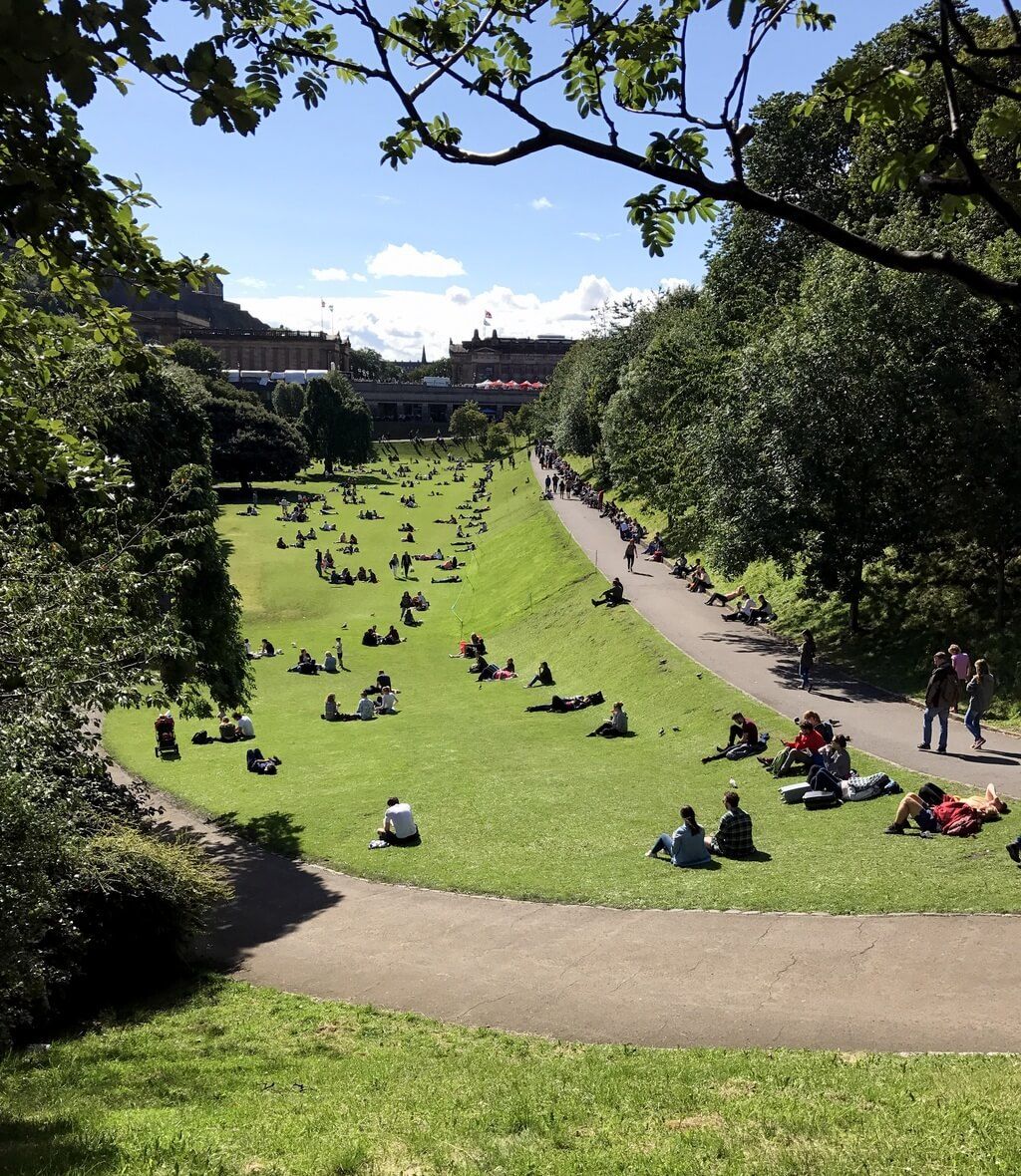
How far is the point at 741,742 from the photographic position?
779 inches

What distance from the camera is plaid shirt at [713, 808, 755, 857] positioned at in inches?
556

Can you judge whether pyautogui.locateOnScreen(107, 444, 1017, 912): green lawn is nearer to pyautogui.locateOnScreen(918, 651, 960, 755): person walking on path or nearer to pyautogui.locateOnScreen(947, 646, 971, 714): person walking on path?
pyautogui.locateOnScreen(918, 651, 960, 755): person walking on path

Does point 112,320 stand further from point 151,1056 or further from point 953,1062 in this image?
point 953,1062

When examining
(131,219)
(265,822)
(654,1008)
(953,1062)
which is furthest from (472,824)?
(131,219)

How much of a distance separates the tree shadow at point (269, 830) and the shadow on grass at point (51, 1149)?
1007 centimetres

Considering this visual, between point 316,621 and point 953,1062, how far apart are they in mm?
37588

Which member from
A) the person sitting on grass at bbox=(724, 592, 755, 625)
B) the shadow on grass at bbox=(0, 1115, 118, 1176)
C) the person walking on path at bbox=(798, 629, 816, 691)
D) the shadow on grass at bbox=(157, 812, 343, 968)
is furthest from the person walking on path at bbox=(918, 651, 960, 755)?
the shadow on grass at bbox=(0, 1115, 118, 1176)

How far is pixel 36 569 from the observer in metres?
10.5

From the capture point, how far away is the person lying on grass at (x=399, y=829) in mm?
16297

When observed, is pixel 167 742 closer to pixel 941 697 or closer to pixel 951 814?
pixel 941 697

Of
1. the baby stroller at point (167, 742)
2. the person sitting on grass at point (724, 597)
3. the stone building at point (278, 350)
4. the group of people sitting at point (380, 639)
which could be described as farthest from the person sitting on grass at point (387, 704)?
the stone building at point (278, 350)

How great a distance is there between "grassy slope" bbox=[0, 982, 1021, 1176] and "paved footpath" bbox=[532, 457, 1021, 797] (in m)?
9.45

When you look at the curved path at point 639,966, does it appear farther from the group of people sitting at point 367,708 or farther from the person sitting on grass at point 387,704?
the person sitting on grass at point 387,704

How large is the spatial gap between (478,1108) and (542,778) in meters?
12.5
